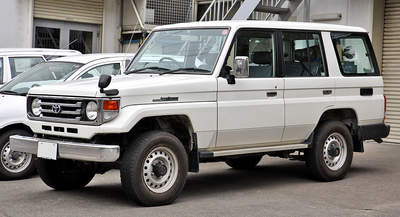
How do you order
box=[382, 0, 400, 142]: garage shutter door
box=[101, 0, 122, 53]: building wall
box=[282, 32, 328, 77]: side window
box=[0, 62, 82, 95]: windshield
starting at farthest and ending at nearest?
box=[101, 0, 122, 53]: building wall
box=[382, 0, 400, 142]: garage shutter door
box=[0, 62, 82, 95]: windshield
box=[282, 32, 328, 77]: side window

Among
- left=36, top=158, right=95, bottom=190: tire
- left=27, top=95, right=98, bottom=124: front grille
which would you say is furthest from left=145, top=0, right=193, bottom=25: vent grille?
left=27, top=95, right=98, bottom=124: front grille

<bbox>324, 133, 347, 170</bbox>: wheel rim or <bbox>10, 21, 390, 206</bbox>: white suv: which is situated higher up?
<bbox>10, 21, 390, 206</bbox>: white suv

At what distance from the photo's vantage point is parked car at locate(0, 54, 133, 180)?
7.64 meters

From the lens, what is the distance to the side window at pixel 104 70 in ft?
28.6

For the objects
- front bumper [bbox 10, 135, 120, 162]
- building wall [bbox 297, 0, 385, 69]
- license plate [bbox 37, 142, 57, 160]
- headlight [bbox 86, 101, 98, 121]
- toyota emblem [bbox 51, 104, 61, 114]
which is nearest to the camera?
front bumper [bbox 10, 135, 120, 162]

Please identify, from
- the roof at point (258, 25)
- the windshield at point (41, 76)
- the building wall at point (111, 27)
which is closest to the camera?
the roof at point (258, 25)

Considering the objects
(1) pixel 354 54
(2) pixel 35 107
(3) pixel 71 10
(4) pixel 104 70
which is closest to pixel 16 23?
(3) pixel 71 10

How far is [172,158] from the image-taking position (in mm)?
6109

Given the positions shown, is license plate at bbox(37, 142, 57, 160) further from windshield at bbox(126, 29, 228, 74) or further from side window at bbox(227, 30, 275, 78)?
side window at bbox(227, 30, 275, 78)

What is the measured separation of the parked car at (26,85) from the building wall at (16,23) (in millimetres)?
6733

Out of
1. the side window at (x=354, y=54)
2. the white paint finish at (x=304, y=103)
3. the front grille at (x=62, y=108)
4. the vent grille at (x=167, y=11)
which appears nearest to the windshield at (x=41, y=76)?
the front grille at (x=62, y=108)

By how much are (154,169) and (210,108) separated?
0.98 meters

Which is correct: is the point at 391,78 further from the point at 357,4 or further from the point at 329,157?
the point at 329,157

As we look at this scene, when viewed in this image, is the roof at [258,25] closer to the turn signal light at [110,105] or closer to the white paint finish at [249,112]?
the white paint finish at [249,112]
